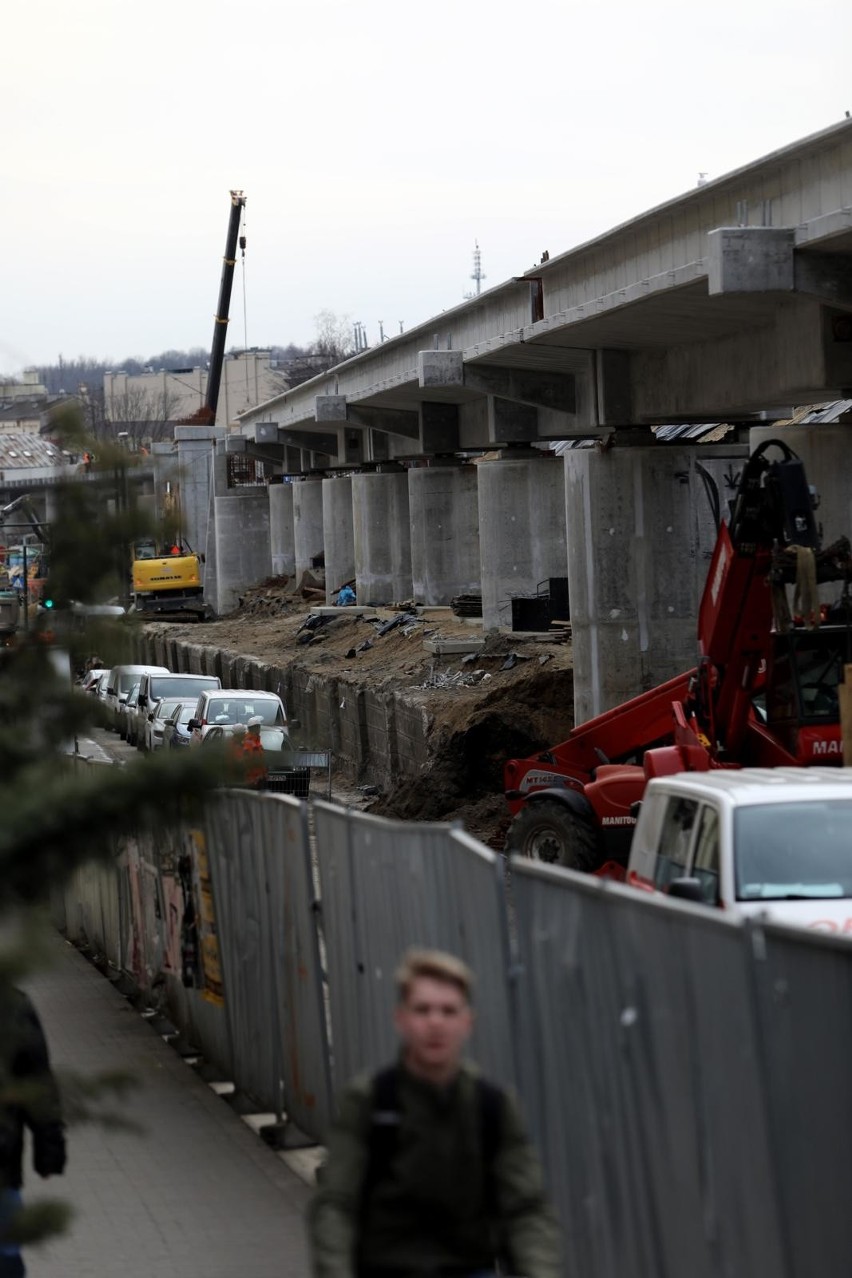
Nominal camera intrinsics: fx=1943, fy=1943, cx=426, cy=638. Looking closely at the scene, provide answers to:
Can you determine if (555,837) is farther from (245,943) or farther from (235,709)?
(235,709)

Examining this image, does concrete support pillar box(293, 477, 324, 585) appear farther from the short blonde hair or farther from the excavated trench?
the short blonde hair

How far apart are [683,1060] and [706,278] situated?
1757cm

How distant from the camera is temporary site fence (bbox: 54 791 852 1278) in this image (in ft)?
15.9

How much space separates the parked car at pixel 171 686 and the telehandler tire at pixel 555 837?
24.2m

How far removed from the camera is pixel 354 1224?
4637mm

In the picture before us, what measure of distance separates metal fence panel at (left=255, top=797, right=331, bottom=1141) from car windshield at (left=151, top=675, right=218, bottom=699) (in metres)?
32.9

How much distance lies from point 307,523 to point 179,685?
104 feet

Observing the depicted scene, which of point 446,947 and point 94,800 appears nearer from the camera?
point 94,800

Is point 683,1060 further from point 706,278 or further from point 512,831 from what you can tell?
point 706,278

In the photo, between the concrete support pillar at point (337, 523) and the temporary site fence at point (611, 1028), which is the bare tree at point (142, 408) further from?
the temporary site fence at point (611, 1028)

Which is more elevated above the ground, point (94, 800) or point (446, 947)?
point (94, 800)

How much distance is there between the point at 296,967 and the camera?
10094 millimetres

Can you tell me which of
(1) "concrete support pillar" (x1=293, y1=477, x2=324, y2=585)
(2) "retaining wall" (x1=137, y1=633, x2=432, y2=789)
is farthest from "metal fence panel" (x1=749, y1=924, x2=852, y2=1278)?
(1) "concrete support pillar" (x1=293, y1=477, x2=324, y2=585)

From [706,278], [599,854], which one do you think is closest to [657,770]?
[599,854]
